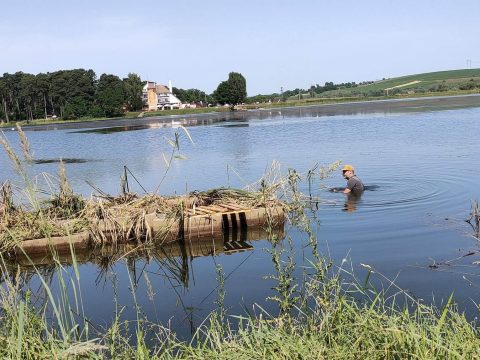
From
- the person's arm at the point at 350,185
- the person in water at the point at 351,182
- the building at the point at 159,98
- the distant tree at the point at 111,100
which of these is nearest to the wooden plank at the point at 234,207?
the person in water at the point at 351,182

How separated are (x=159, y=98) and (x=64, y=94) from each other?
89.1 feet

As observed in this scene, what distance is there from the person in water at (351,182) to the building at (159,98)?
129 m

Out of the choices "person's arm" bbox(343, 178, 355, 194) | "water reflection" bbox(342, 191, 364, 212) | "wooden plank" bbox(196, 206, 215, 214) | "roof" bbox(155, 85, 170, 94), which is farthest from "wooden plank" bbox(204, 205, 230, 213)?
"roof" bbox(155, 85, 170, 94)

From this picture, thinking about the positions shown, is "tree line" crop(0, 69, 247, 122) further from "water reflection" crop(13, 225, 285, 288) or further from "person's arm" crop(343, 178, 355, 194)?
"water reflection" crop(13, 225, 285, 288)

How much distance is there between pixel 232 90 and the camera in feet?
439

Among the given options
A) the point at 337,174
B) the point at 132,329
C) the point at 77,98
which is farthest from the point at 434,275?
the point at 77,98

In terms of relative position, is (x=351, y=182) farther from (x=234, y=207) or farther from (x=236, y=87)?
(x=236, y=87)

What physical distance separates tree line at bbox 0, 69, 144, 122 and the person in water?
105 metres

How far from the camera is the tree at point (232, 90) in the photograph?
439ft

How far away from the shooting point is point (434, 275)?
9305 mm

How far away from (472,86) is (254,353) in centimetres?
13518

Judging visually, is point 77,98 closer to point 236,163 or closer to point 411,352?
point 236,163

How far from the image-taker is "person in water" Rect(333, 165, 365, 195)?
1630 centimetres

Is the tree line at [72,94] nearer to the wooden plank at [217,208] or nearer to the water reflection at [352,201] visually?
the water reflection at [352,201]
